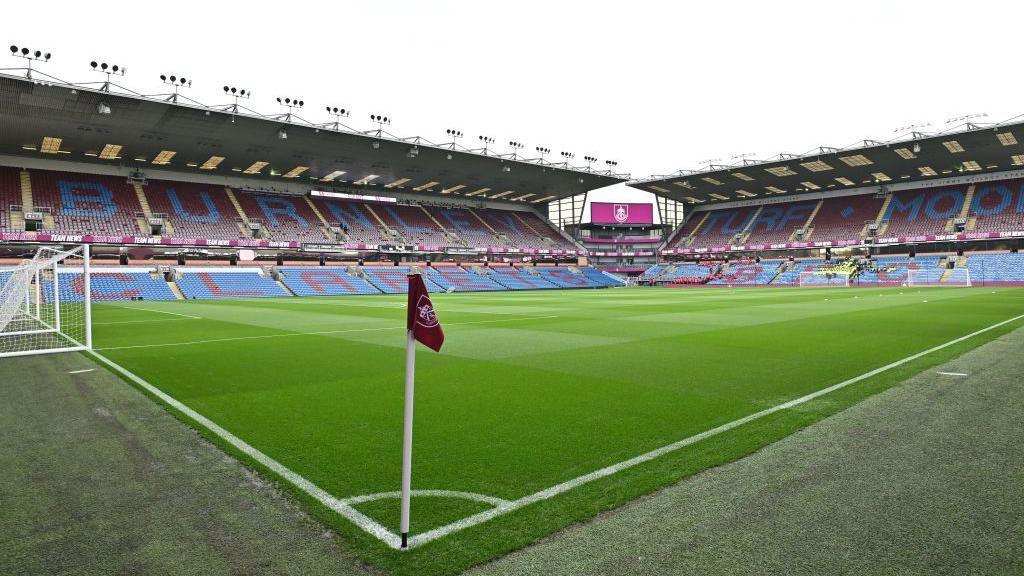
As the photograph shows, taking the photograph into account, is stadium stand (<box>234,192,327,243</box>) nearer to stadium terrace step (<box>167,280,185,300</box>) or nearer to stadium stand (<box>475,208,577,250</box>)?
stadium terrace step (<box>167,280,185,300</box>)

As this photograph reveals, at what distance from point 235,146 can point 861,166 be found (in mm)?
65213

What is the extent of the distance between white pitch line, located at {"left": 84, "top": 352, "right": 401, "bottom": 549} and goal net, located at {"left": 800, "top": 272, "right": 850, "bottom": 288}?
65274mm

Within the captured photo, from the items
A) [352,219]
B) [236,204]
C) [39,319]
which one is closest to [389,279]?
[352,219]

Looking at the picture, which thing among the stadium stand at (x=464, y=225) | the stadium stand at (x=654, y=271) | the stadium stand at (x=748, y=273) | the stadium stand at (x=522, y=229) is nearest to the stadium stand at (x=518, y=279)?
the stadium stand at (x=464, y=225)

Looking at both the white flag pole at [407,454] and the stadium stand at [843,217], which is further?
the stadium stand at [843,217]

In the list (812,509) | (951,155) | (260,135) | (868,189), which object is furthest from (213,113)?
(868,189)

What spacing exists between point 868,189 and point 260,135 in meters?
72.9

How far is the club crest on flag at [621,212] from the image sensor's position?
8256 centimetres

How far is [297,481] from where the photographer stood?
405cm

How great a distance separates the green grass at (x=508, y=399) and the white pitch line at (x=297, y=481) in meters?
0.07

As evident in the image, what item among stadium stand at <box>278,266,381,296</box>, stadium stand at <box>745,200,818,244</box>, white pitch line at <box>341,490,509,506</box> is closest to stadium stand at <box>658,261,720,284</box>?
stadium stand at <box>745,200,818,244</box>

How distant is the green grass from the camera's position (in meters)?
3.71

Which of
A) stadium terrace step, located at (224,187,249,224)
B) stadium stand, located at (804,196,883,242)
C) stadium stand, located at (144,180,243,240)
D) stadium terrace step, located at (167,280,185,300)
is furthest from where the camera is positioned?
stadium stand, located at (804,196,883,242)

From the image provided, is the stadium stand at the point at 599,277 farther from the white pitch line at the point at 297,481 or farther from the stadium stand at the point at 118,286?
the white pitch line at the point at 297,481
